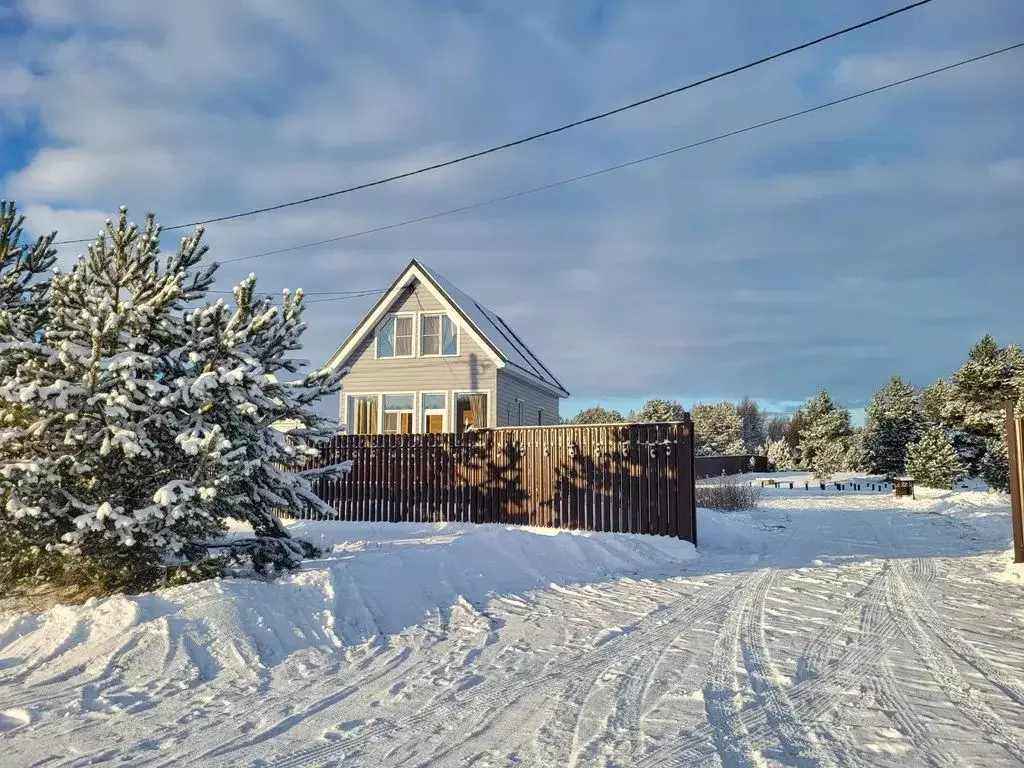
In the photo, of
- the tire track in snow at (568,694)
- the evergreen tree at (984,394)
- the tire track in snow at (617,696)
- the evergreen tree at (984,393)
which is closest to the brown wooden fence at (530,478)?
the tire track in snow at (568,694)

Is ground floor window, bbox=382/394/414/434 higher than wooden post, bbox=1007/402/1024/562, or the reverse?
ground floor window, bbox=382/394/414/434

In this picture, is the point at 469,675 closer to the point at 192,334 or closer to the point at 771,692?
the point at 771,692

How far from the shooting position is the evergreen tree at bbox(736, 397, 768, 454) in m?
104

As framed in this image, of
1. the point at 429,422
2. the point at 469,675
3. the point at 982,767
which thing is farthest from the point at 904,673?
the point at 429,422

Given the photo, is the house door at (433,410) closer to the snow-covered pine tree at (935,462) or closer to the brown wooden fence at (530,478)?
the brown wooden fence at (530,478)

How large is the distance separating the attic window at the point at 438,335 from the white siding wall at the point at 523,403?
1886 millimetres

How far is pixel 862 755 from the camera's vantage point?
12.6 ft

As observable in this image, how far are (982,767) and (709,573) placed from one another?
691 cm

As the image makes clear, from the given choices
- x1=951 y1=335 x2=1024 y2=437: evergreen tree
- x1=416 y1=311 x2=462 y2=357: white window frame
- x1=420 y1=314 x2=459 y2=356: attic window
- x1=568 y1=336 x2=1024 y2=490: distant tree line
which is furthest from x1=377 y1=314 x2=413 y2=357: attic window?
x1=951 y1=335 x2=1024 y2=437: evergreen tree

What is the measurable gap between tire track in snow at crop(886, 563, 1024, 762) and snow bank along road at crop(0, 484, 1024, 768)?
0.07 ft

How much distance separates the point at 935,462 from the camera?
34.2 meters

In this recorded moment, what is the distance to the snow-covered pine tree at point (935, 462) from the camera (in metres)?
33.6

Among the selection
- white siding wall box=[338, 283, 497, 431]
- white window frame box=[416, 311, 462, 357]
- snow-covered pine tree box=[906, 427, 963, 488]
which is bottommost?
snow-covered pine tree box=[906, 427, 963, 488]

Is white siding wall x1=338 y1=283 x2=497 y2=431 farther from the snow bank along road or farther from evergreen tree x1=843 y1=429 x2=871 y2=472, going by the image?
evergreen tree x1=843 y1=429 x2=871 y2=472
